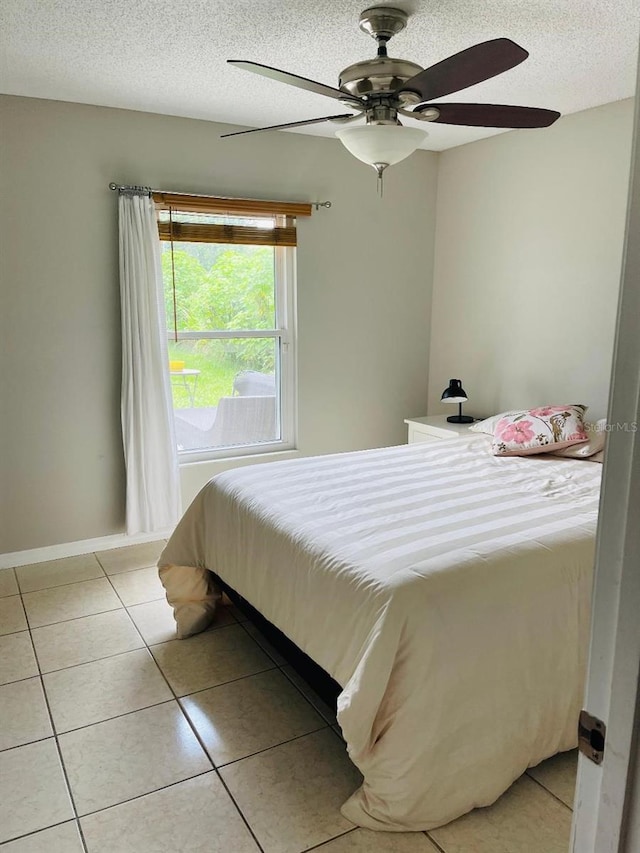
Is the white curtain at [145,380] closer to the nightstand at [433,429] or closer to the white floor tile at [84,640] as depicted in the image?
the white floor tile at [84,640]

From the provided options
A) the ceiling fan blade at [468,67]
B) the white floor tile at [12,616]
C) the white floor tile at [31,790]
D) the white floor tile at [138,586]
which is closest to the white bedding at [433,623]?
the white floor tile at [31,790]

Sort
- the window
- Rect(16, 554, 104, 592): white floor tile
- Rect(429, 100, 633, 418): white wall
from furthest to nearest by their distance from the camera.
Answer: the window < Rect(429, 100, 633, 418): white wall < Rect(16, 554, 104, 592): white floor tile

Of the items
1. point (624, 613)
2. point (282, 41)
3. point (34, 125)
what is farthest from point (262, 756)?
point (34, 125)

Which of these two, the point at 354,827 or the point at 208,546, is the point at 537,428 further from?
the point at 354,827

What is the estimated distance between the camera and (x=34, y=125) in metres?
3.18

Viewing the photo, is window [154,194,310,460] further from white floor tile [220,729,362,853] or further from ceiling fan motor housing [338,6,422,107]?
white floor tile [220,729,362,853]

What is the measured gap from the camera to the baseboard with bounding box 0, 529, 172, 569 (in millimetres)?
3474

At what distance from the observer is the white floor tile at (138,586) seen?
3.16m

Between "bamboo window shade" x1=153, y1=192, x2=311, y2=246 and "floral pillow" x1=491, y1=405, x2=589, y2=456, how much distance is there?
180 cm

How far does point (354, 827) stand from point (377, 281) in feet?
11.0

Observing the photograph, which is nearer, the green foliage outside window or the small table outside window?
the green foliage outside window

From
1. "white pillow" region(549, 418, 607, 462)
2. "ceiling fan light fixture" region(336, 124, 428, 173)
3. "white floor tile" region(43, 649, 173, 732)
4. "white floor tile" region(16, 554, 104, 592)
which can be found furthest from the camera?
"white floor tile" region(16, 554, 104, 592)

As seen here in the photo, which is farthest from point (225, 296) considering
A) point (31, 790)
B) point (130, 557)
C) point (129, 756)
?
point (31, 790)

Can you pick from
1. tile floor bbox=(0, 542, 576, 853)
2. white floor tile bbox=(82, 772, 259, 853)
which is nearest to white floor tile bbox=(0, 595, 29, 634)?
tile floor bbox=(0, 542, 576, 853)
